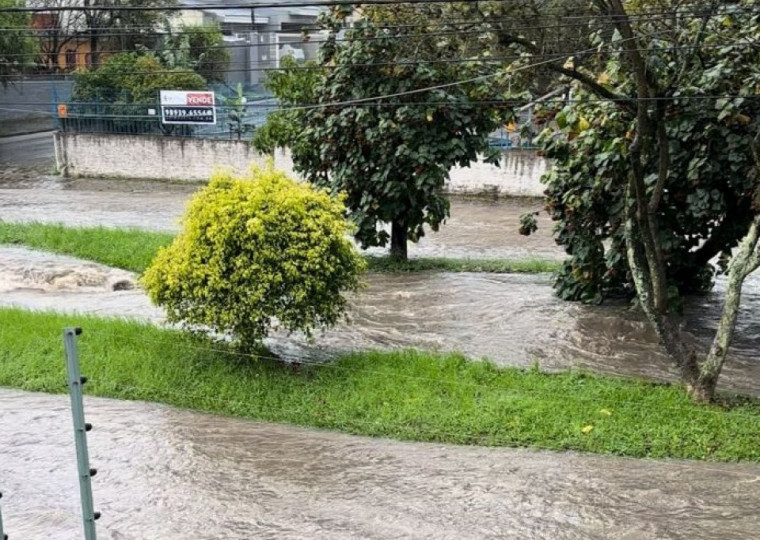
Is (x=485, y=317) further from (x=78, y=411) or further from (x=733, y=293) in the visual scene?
(x=78, y=411)

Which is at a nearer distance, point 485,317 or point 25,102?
point 485,317

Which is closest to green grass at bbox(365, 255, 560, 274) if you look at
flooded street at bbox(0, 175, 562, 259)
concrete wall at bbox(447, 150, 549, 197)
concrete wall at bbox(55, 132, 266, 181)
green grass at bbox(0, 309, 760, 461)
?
flooded street at bbox(0, 175, 562, 259)

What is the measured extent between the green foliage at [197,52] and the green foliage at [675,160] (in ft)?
79.7

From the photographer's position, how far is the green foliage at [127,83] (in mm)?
31458

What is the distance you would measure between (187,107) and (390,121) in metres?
17.2

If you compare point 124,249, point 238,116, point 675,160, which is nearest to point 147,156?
point 238,116

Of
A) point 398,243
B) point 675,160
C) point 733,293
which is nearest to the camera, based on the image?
point 733,293

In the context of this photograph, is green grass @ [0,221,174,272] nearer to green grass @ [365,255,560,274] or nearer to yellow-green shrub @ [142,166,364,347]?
green grass @ [365,255,560,274]

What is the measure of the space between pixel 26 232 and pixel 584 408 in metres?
14.5

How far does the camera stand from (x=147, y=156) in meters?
30.4

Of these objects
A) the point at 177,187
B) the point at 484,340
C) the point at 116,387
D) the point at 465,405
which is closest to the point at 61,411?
the point at 116,387

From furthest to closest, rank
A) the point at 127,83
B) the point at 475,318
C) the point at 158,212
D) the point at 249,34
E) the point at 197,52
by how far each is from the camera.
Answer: the point at 249,34
the point at 197,52
the point at 127,83
the point at 158,212
the point at 475,318

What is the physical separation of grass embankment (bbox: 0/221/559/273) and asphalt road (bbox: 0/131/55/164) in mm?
15271

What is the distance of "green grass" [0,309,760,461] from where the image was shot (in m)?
8.30
